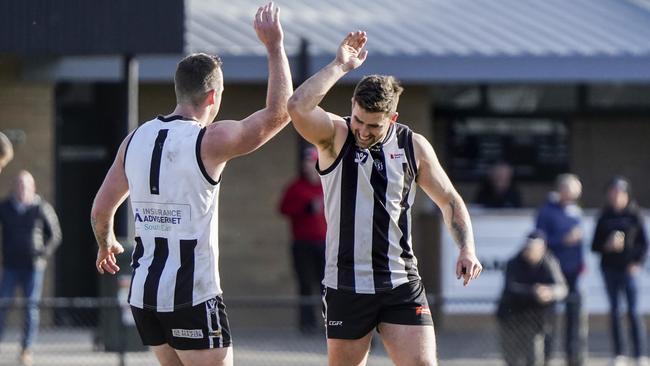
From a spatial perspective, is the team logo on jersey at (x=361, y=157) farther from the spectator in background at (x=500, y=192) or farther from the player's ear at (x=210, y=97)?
the spectator in background at (x=500, y=192)

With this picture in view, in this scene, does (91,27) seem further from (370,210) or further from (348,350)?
(348,350)

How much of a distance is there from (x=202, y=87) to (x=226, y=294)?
1051 centimetres

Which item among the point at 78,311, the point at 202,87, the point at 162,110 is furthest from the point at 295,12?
the point at 202,87

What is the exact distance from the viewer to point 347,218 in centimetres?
706

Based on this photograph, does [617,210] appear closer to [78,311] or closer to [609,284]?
[609,284]

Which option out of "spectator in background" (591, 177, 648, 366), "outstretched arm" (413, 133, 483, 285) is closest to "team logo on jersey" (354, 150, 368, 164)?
"outstretched arm" (413, 133, 483, 285)

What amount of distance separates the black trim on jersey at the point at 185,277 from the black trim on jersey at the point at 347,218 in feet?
3.02

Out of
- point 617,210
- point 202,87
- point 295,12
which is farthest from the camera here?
point 295,12

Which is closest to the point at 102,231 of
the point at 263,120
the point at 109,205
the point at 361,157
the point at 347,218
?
the point at 109,205

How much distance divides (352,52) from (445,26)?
10.5 m

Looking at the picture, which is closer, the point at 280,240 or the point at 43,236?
the point at 43,236

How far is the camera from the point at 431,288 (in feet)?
55.3

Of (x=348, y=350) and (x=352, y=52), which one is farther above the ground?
(x=352, y=52)

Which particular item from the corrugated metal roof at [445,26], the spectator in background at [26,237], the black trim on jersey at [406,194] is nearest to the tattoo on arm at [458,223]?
the black trim on jersey at [406,194]
